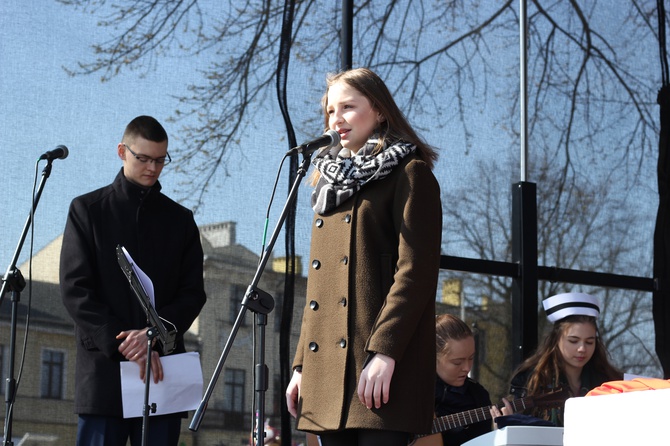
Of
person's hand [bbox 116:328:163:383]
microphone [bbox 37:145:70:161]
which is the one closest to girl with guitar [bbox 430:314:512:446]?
person's hand [bbox 116:328:163:383]

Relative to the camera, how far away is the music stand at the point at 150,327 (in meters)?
3.05

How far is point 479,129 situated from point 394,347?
2824mm

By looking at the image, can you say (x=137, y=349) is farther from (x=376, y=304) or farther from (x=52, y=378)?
(x=376, y=304)

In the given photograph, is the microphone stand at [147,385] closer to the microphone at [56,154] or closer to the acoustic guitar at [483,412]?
the microphone at [56,154]

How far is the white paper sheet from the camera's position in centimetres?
331

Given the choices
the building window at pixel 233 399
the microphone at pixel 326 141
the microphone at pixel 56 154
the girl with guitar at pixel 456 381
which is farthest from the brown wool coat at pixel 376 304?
the girl with guitar at pixel 456 381

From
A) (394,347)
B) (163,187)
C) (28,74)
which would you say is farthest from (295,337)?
(394,347)

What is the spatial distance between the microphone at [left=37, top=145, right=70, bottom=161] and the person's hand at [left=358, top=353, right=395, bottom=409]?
1827 millimetres

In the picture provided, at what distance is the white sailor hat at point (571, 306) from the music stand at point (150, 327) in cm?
216

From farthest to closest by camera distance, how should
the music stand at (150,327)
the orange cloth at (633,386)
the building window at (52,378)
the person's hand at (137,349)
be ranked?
the building window at (52,378)
the person's hand at (137,349)
the music stand at (150,327)
the orange cloth at (633,386)

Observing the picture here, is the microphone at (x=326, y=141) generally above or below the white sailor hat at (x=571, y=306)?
above

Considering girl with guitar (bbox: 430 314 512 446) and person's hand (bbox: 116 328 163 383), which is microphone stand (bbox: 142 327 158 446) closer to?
person's hand (bbox: 116 328 163 383)

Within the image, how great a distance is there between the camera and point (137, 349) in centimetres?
329

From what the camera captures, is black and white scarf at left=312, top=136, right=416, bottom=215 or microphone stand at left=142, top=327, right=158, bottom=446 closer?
black and white scarf at left=312, top=136, right=416, bottom=215
